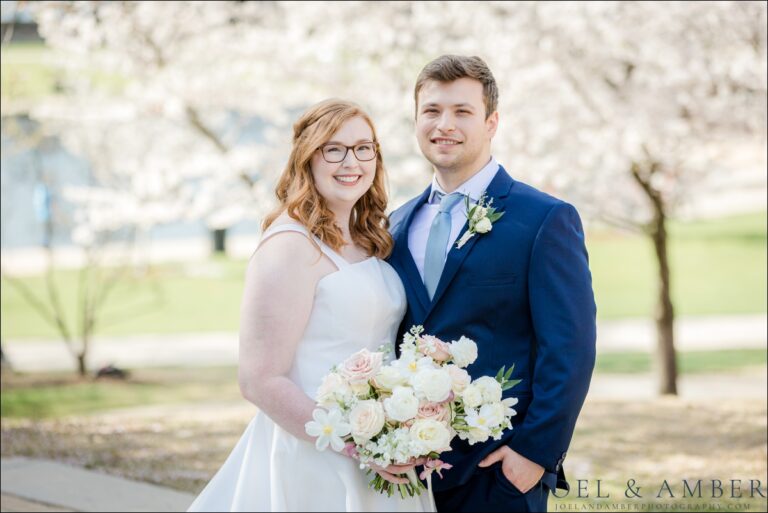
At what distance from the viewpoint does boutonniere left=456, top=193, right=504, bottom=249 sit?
10.3 ft

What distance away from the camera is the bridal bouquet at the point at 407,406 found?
265cm

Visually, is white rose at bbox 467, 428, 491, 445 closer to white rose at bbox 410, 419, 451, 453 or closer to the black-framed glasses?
white rose at bbox 410, 419, 451, 453

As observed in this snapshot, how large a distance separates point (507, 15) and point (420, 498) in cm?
588

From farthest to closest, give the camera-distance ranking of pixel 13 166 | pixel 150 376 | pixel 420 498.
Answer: pixel 13 166, pixel 150 376, pixel 420 498

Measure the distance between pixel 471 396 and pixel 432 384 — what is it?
16cm

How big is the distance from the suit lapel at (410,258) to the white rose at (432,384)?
0.52 meters

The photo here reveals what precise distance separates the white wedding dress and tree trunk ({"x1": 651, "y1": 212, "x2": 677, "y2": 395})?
21.2 feet

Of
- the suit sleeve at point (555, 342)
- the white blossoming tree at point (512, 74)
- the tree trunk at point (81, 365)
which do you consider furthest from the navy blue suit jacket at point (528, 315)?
the tree trunk at point (81, 365)

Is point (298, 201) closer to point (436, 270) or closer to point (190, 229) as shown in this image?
point (436, 270)

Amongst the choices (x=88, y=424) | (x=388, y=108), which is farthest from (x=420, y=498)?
(x=388, y=108)

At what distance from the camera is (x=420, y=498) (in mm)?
3080

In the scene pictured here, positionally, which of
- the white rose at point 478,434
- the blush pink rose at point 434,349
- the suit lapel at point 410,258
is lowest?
the white rose at point 478,434

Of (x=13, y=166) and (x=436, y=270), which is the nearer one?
(x=436, y=270)

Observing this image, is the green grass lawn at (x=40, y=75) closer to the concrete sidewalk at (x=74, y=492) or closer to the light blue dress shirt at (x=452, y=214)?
the concrete sidewalk at (x=74, y=492)
